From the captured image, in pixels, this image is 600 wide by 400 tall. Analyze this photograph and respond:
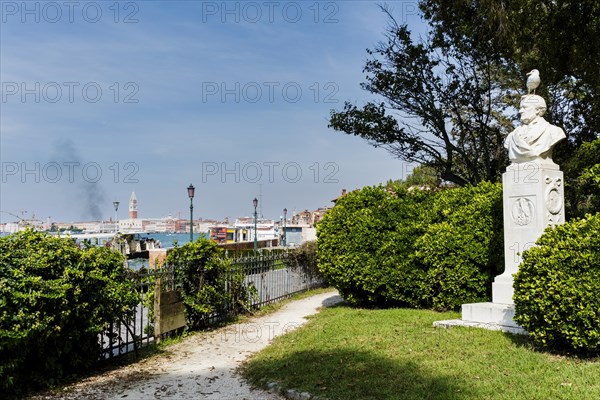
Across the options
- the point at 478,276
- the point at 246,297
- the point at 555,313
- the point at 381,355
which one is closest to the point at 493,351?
the point at 555,313

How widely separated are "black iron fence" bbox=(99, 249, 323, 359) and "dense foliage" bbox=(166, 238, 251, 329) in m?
0.31

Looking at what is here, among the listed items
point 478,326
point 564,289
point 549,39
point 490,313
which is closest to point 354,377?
point 564,289

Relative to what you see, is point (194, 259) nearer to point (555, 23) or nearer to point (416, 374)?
point (416, 374)

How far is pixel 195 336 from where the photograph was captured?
9.16 metres

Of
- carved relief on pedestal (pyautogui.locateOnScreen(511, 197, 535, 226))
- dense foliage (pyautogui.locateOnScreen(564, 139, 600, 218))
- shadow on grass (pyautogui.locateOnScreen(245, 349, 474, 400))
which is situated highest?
dense foliage (pyautogui.locateOnScreen(564, 139, 600, 218))

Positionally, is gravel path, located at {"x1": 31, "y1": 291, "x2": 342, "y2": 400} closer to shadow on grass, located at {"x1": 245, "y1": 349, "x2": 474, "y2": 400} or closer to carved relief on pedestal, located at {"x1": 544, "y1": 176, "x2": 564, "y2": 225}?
shadow on grass, located at {"x1": 245, "y1": 349, "x2": 474, "y2": 400}

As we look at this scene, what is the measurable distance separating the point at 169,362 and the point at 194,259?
8.31 feet

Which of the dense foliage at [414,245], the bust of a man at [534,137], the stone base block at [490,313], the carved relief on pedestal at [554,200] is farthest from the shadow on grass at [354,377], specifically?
the bust of a man at [534,137]

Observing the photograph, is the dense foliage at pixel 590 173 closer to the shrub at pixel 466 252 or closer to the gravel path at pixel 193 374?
the shrub at pixel 466 252

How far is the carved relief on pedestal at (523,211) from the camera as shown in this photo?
830 cm

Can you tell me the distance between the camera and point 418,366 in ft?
19.8

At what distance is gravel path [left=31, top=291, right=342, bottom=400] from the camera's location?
18.8 feet

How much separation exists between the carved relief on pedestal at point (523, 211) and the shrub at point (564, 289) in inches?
69.2

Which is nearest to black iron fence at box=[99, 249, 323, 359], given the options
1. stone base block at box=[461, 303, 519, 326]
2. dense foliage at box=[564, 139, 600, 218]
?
stone base block at box=[461, 303, 519, 326]
